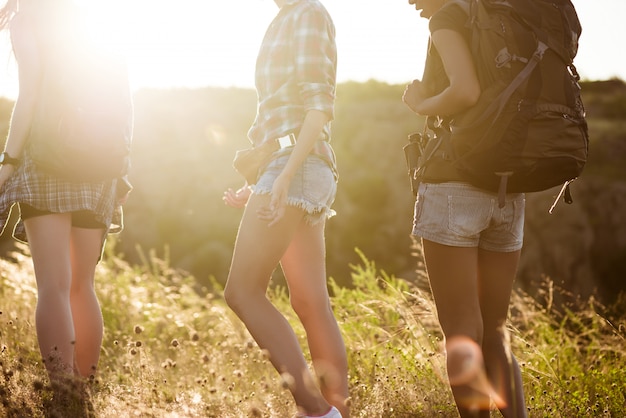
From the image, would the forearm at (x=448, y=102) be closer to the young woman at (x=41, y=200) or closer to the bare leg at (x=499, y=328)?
the bare leg at (x=499, y=328)

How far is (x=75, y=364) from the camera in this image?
3.14 m

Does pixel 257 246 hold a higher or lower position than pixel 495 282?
higher

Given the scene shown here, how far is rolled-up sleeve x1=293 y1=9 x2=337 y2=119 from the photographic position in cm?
255

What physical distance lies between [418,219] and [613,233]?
63.3 feet

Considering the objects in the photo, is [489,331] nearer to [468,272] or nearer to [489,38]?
[468,272]

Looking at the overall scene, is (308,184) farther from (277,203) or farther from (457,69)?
(457,69)

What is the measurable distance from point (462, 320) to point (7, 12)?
2.49 m

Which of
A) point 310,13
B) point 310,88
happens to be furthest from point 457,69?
point 310,13

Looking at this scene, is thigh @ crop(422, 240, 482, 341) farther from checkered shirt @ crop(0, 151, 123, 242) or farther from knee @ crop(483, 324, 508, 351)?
checkered shirt @ crop(0, 151, 123, 242)

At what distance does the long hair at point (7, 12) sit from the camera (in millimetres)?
3152

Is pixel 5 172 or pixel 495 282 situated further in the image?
pixel 5 172

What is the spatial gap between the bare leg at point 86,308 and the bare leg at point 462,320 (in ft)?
5.51

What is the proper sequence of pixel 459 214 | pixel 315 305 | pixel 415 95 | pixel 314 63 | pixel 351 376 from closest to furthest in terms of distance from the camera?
1. pixel 459 214
2. pixel 415 95
3. pixel 314 63
4. pixel 315 305
5. pixel 351 376

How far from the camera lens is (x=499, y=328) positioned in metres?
2.58
